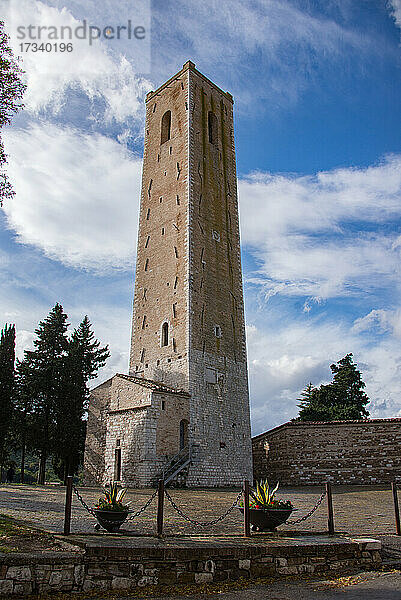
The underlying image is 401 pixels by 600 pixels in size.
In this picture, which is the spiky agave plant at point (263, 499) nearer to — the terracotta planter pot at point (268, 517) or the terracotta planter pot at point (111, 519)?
the terracotta planter pot at point (268, 517)

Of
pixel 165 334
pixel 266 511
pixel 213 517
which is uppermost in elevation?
pixel 165 334

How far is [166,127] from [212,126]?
303cm

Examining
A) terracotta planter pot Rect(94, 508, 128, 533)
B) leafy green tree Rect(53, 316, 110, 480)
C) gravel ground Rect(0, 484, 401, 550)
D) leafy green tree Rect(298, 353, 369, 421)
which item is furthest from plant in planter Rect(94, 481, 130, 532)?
leafy green tree Rect(298, 353, 369, 421)

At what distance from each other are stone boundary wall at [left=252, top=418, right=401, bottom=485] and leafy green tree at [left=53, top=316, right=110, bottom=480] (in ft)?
42.1

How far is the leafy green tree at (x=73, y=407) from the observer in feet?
98.5

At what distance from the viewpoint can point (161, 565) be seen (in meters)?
6.23

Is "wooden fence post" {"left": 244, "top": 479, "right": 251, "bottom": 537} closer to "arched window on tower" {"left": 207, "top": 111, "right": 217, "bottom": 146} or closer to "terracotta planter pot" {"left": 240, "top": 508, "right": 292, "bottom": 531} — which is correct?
"terracotta planter pot" {"left": 240, "top": 508, "right": 292, "bottom": 531}

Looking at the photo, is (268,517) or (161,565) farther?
(268,517)

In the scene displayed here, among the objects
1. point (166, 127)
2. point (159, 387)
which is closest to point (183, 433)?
point (159, 387)

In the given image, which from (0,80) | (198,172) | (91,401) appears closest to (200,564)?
(0,80)

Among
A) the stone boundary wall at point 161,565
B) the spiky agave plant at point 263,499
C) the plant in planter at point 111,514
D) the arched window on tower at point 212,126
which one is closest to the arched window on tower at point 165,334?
the arched window on tower at point 212,126

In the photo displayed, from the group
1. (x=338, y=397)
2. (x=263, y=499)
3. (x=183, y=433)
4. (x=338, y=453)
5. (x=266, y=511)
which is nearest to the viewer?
(x=266, y=511)

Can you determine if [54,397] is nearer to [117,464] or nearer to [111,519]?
[117,464]

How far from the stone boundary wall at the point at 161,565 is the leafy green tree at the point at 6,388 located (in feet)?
87.4
